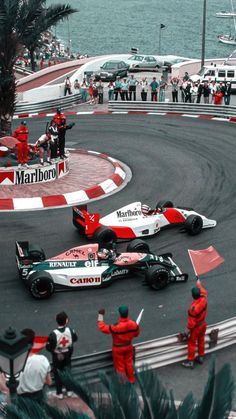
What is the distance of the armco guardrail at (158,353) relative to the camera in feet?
30.6

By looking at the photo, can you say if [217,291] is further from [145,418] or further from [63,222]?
[145,418]

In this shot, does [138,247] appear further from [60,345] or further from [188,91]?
[188,91]

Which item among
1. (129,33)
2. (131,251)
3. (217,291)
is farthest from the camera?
(129,33)

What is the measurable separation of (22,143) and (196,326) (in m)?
10.5

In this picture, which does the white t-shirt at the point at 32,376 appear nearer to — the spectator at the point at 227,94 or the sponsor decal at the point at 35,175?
the sponsor decal at the point at 35,175

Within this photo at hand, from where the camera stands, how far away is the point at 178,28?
138 m

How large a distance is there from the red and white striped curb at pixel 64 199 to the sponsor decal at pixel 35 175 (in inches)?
51.9

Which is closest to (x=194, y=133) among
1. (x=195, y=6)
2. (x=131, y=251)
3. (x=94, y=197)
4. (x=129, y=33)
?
(x=94, y=197)

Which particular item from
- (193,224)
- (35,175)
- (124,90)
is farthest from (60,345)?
(124,90)

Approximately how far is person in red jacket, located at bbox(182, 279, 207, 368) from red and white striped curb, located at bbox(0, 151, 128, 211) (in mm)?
8199

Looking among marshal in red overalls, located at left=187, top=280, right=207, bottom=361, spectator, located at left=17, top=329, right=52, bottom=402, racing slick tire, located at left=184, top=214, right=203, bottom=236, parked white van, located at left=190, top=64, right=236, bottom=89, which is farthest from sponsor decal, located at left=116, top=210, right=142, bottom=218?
parked white van, located at left=190, top=64, right=236, bottom=89

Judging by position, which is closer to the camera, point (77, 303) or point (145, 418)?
point (145, 418)

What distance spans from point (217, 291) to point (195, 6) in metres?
177

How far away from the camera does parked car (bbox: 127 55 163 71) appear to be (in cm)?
4481
